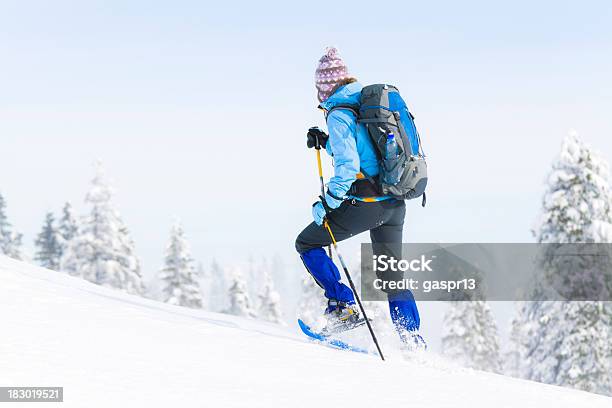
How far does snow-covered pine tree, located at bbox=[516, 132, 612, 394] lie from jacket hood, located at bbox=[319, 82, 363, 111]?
16128mm

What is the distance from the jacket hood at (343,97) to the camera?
6.83 meters

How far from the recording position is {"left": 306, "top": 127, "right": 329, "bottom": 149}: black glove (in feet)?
24.2

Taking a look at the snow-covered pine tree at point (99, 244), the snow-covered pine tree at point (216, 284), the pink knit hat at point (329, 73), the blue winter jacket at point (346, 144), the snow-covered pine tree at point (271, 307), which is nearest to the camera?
the blue winter jacket at point (346, 144)

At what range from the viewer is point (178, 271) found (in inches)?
1599

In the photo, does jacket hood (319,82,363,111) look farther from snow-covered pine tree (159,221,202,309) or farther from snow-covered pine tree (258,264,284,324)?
snow-covered pine tree (258,264,284,324)

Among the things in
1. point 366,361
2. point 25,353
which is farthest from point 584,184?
point 25,353

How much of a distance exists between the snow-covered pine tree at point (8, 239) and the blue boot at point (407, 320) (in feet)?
152

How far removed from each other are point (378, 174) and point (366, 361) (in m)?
2.01

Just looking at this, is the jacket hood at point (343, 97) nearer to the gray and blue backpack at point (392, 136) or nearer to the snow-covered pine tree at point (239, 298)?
the gray and blue backpack at point (392, 136)

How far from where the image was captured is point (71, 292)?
23.0 feet

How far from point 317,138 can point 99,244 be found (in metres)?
33.1

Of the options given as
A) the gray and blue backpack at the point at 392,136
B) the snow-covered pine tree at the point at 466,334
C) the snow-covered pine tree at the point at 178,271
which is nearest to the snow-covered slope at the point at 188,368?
the gray and blue backpack at the point at 392,136

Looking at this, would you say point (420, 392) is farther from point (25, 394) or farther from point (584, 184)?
point (584, 184)

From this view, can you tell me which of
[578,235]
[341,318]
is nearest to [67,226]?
[578,235]
